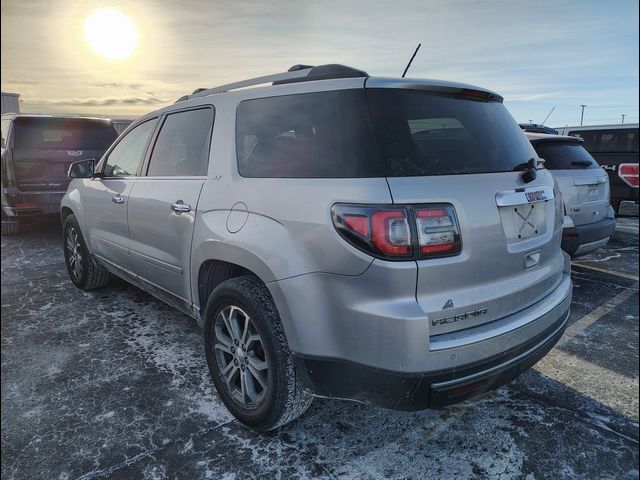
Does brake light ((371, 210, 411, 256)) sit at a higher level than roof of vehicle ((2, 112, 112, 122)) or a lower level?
lower

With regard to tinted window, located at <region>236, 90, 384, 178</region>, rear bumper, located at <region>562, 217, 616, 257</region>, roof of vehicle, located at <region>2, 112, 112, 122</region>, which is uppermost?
roof of vehicle, located at <region>2, 112, 112, 122</region>

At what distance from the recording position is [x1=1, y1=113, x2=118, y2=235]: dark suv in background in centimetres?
645

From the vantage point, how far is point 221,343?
2.54 meters

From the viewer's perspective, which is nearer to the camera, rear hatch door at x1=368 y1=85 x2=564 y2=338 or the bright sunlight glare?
rear hatch door at x1=368 y1=85 x2=564 y2=338

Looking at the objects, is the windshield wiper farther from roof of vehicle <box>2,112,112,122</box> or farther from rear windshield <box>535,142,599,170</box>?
roof of vehicle <box>2,112,112,122</box>

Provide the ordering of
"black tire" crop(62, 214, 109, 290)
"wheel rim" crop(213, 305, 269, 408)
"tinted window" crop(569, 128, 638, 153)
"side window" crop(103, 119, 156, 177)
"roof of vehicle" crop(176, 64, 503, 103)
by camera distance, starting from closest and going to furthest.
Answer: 1. "roof of vehicle" crop(176, 64, 503, 103)
2. "wheel rim" crop(213, 305, 269, 408)
3. "side window" crop(103, 119, 156, 177)
4. "black tire" crop(62, 214, 109, 290)
5. "tinted window" crop(569, 128, 638, 153)

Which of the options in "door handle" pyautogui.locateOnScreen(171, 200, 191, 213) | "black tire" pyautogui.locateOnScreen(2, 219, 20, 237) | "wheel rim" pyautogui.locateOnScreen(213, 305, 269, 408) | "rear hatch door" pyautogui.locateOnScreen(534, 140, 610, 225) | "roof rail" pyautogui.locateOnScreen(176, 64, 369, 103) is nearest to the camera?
"roof rail" pyautogui.locateOnScreen(176, 64, 369, 103)

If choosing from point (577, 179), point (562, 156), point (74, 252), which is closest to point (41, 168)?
point (74, 252)

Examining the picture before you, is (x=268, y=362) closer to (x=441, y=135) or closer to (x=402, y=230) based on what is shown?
(x=402, y=230)

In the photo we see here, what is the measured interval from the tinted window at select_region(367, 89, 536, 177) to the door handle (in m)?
1.31

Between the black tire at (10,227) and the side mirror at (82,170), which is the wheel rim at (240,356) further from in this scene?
the black tire at (10,227)

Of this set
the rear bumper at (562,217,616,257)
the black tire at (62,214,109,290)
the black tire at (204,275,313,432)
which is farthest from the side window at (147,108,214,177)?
the rear bumper at (562,217,616,257)

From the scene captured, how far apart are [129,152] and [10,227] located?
4895 mm

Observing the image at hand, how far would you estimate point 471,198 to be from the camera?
6.26 ft
